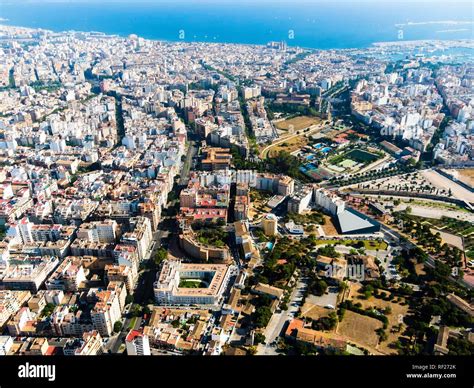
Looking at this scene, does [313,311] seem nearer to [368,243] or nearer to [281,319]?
[281,319]

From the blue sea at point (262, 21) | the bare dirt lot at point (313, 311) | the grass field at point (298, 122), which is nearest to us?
the bare dirt lot at point (313, 311)

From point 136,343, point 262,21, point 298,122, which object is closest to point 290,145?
point 298,122

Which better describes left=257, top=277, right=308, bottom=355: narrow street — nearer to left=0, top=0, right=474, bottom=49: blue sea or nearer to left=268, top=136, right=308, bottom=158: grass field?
left=268, top=136, right=308, bottom=158: grass field

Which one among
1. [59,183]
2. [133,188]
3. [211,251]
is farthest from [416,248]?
[59,183]

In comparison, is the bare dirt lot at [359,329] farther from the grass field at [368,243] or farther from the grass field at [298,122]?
the grass field at [298,122]

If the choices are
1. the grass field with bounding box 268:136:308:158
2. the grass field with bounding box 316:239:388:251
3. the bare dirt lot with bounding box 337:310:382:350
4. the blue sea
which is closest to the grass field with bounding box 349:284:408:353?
the bare dirt lot with bounding box 337:310:382:350

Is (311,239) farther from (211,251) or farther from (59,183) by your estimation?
(59,183)

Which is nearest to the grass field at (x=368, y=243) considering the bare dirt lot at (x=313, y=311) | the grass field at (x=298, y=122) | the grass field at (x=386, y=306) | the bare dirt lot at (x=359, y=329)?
the grass field at (x=386, y=306)
